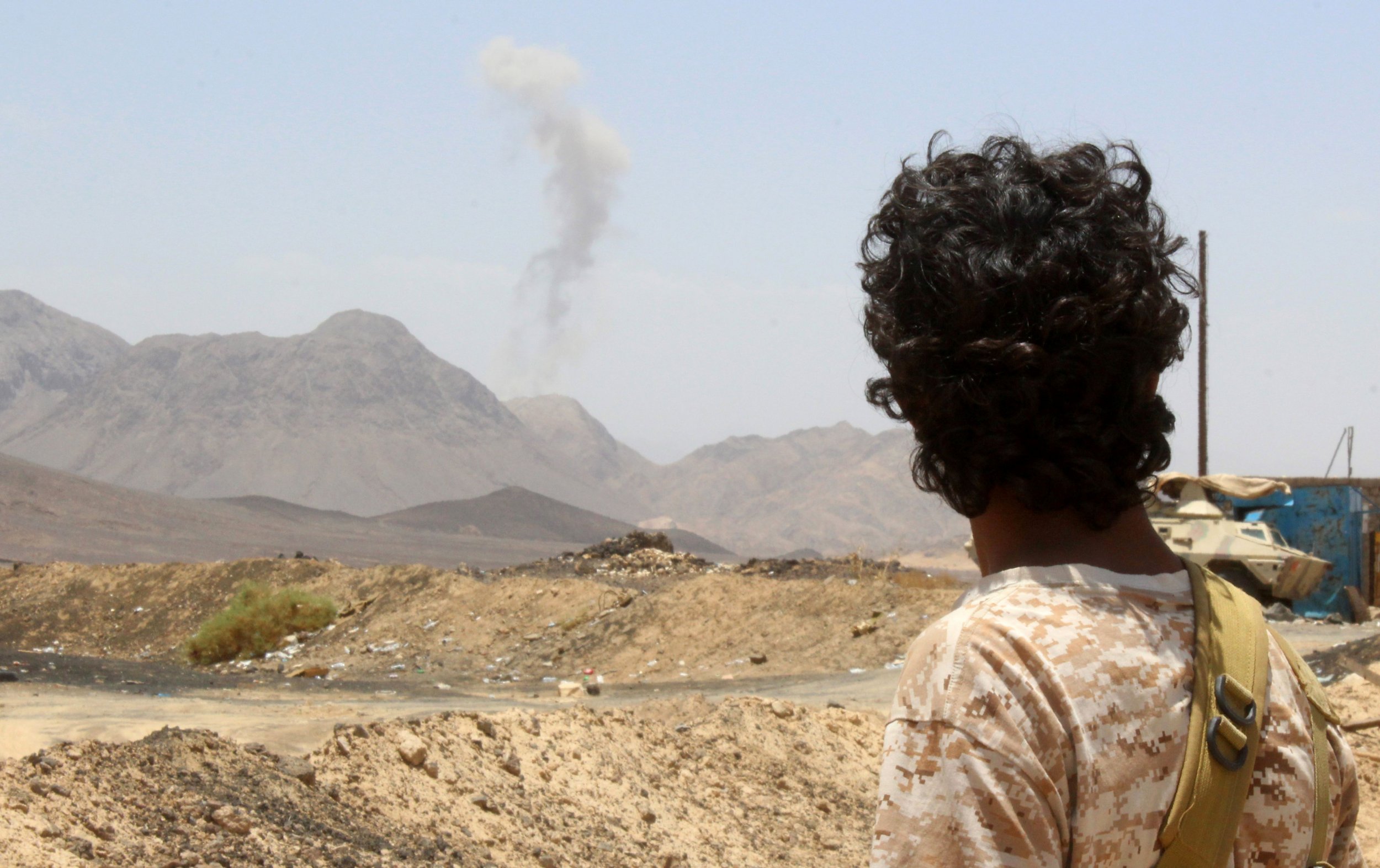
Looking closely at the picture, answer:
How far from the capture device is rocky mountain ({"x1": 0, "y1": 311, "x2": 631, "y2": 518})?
116812mm

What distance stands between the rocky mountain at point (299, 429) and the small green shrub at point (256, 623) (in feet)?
307

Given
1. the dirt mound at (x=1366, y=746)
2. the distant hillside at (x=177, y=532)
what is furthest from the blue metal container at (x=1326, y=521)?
the distant hillside at (x=177, y=532)

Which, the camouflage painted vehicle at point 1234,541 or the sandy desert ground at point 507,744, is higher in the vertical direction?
the camouflage painted vehicle at point 1234,541

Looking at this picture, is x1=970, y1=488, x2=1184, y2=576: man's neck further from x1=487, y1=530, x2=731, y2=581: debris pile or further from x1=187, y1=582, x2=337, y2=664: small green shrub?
x1=487, y1=530, x2=731, y2=581: debris pile

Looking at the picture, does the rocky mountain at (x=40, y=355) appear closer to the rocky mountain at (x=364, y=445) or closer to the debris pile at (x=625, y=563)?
the rocky mountain at (x=364, y=445)

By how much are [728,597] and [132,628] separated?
12680 mm

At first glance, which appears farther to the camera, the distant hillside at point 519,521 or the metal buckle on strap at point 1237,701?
the distant hillside at point 519,521

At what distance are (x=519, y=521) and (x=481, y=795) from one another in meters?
89.4

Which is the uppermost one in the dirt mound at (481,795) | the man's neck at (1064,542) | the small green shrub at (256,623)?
the man's neck at (1064,542)

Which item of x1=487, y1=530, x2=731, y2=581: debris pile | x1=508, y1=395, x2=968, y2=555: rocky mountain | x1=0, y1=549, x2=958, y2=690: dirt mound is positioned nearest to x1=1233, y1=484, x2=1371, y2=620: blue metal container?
x1=0, y1=549, x2=958, y2=690: dirt mound

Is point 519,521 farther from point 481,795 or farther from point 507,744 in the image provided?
point 481,795

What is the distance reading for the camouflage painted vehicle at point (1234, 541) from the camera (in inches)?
721

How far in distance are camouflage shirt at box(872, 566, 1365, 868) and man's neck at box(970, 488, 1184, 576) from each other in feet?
0.25

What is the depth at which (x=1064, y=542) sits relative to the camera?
4.97ft
